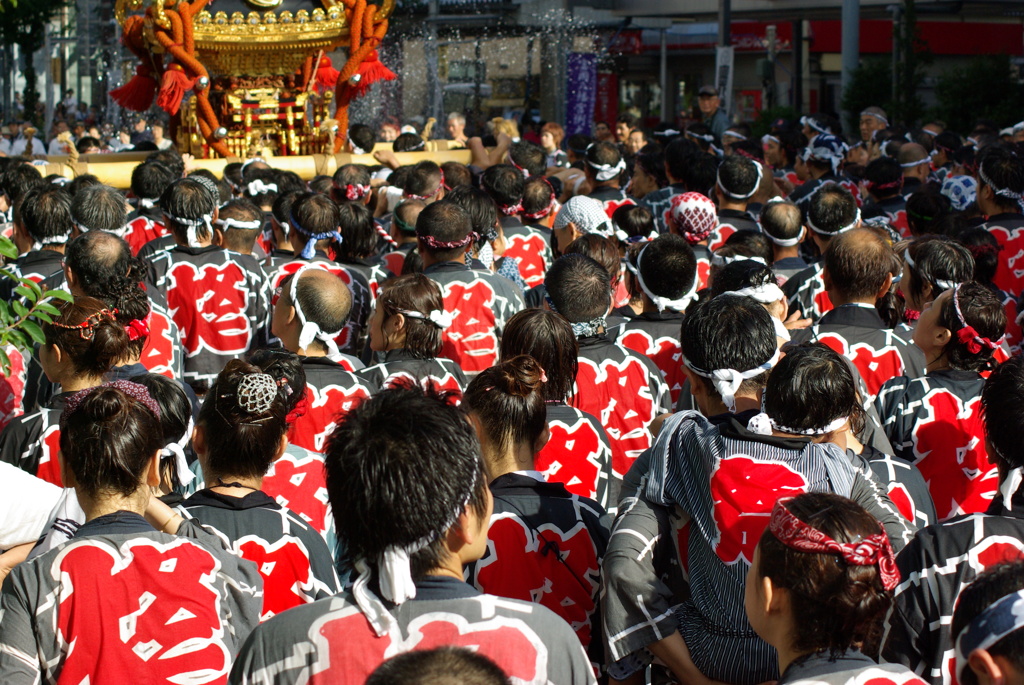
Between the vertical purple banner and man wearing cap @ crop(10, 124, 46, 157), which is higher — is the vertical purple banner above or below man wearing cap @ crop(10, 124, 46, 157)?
above

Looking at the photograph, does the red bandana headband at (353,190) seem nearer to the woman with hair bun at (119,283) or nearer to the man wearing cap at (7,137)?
the woman with hair bun at (119,283)

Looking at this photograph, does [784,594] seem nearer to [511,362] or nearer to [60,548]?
[511,362]

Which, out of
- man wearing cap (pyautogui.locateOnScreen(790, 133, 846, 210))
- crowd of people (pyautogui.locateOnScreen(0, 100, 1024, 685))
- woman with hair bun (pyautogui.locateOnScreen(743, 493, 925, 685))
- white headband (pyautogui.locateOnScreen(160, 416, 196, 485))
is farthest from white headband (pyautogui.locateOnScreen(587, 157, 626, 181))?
woman with hair bun (pyautogui.locateOnScreen(743, 493, 925, 685))

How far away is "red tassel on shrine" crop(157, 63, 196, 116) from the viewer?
1042 cm

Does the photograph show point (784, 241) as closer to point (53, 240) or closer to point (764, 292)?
point (764, 292)

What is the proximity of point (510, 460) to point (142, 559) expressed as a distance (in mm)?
916

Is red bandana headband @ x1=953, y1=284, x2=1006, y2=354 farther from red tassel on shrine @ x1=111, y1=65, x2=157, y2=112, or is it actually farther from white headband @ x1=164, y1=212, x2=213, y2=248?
red tassel on shrine @ x1=111, y1=65, x2=157, y2=112

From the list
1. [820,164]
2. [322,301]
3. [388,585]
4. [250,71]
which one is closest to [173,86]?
[250,71]

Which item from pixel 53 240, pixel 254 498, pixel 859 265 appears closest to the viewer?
pixel 254 498

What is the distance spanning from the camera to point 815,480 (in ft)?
7.70

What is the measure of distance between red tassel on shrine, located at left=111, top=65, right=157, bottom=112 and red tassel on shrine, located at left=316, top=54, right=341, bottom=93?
1662mm

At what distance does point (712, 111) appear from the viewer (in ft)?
42.6

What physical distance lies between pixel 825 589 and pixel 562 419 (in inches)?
52.6

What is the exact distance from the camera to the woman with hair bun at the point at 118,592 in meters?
2.04
